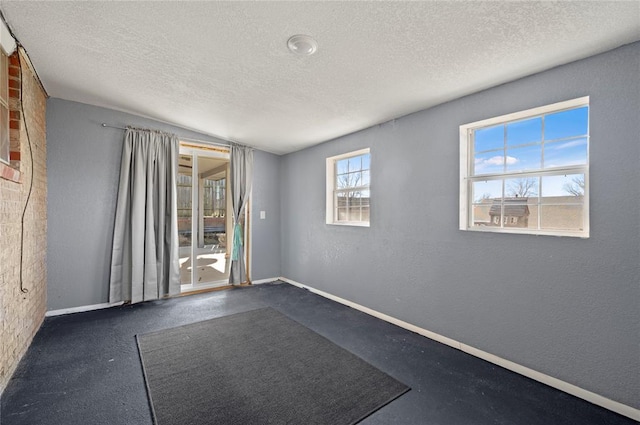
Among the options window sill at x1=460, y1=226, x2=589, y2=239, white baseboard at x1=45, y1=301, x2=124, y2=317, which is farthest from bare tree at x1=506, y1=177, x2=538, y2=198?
white baseboard at x1=45, y1=301, x2=124, y2=317

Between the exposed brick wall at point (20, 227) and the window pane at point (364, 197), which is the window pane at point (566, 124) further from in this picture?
the exposed brick wall at point (20, 227)

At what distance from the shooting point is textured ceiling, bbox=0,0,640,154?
1.65 m

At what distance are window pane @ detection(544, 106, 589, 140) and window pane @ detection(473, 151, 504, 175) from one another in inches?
13.8

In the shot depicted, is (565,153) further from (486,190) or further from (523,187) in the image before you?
(486,190)

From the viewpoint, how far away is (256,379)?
6.87 ft

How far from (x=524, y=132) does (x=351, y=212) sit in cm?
216

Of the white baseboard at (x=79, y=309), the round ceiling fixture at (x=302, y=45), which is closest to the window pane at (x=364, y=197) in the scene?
the round ceiling fixture at (x=302, y=45)

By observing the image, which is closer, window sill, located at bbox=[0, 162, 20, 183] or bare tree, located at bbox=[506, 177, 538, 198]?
window sill, located at bbox=[0, 162, 20, 183]

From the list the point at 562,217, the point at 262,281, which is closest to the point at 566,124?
the point at 562,217

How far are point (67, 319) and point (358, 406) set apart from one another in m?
3.40

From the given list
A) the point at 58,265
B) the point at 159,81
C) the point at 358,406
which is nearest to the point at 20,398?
the point at 58,265

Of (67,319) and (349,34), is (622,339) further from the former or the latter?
(67,319)

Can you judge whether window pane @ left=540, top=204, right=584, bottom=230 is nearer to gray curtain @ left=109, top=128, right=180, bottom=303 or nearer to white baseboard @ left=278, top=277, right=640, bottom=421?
white baseboard @ left=278, top=277, right=640, bottom=421

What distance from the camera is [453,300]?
2.61 metres
